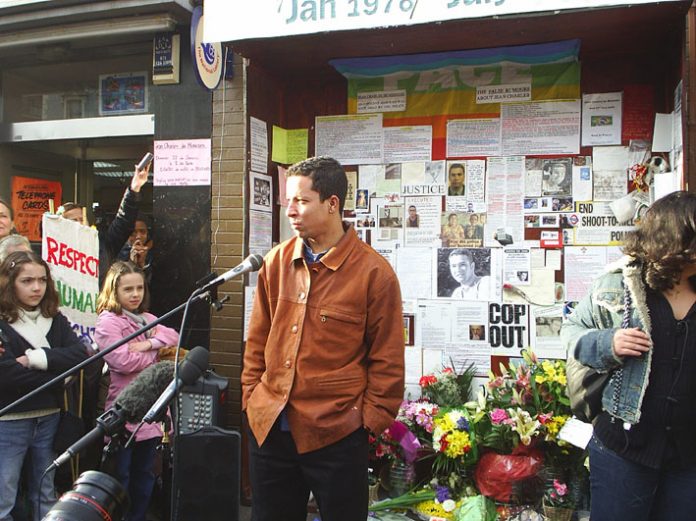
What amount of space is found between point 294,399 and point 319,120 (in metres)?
2.93

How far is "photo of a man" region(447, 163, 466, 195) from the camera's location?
4.80 m

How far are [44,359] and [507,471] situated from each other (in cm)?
284

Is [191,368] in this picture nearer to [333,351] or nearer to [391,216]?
[333,351]

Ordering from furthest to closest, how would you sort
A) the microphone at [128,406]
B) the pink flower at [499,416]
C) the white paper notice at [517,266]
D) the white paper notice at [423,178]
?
the white paper notice at [423,178]
the white paper notice at [517,266]
the pink flower at [499,416]
the microphone at [128,406]

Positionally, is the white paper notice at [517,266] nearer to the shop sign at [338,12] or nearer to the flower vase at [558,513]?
the flower vase at [558,513]

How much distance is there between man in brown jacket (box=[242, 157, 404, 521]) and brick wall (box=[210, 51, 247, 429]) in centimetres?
193

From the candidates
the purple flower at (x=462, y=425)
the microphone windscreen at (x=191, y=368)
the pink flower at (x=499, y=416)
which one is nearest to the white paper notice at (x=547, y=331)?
the pink flower at (x=499, y=416)

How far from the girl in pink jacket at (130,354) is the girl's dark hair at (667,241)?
9.99ft

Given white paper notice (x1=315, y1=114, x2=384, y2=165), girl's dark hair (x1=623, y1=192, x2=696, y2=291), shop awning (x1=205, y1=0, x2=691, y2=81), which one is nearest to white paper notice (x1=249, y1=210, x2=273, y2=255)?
white paper notice (x1=315, y1=114, x2=384, y2=165)

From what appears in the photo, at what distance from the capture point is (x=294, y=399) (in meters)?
2.72

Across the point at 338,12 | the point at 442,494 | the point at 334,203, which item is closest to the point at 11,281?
the point at 334,203

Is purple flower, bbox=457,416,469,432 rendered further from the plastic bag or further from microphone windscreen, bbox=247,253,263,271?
microphone windscreen, bbox=247,253,263,271

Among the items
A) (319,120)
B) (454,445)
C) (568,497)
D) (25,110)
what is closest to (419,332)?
(454,445)

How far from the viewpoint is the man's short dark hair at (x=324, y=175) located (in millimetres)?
2801
